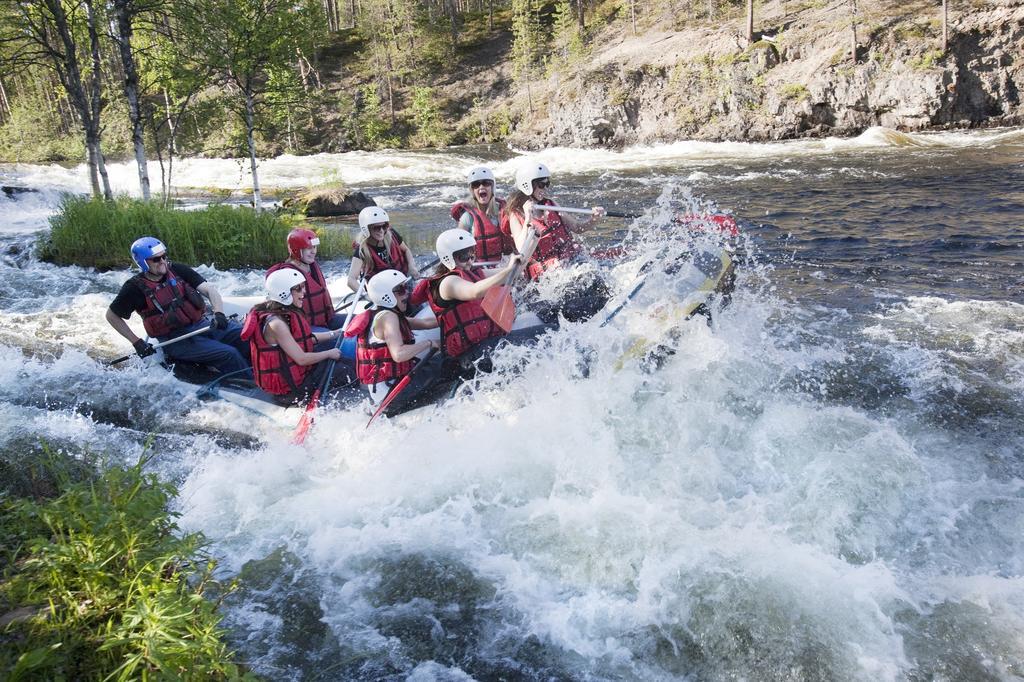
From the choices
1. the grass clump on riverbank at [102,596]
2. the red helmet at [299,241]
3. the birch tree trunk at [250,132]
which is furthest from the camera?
the birch tree trunk at [250,132]

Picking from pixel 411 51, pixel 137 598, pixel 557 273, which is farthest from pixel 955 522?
pixel 411 51

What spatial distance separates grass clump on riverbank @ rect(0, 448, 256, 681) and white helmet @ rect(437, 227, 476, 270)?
285 centimetres

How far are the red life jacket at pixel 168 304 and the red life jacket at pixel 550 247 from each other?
339 cm

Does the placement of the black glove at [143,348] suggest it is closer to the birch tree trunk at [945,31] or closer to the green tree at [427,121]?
the birch tree trunk at [945,31]

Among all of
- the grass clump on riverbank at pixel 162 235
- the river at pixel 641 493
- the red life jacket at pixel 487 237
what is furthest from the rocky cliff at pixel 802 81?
the red life jacket at pixel 487 237

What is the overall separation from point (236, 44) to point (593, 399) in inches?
485

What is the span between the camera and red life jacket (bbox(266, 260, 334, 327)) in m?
7.11

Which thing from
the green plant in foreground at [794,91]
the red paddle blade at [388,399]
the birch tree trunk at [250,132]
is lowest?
the red paddle blade at [388,399]

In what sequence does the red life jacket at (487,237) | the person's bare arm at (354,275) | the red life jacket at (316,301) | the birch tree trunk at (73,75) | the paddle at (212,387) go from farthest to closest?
the birch tree trunk at (73,75)
the person's bare arm at (354,275)
the red life jacket at (487,237)
the red life jacket at (316,301)
the paddle at (212,387)

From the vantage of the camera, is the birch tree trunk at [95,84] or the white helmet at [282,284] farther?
the birch tree trunk at [95,84]

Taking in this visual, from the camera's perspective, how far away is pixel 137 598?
2879mm

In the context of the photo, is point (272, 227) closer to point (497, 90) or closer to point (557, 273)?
point (557, 273)

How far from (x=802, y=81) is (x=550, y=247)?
2445cm

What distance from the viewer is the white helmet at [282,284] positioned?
571cm
